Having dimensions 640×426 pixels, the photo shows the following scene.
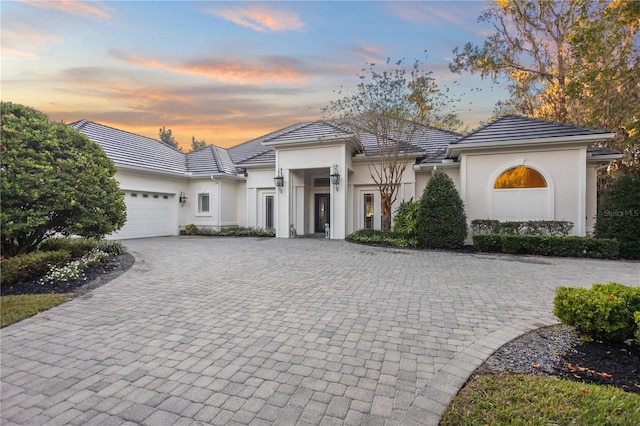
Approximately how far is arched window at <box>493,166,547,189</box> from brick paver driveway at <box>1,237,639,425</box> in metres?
5.23

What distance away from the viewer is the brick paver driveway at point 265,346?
240 cm

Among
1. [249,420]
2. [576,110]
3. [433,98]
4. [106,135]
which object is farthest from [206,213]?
[576,110]

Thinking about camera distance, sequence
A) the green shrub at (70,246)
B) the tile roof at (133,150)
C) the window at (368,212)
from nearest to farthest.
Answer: the green shrub at (70,246) → the tile roof at (133,150) → the window at (368,212)

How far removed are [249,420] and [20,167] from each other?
24.1 feet

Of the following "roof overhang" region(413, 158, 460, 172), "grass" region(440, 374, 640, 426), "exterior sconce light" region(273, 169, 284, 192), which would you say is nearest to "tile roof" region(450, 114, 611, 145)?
"roof overhang" region(413, 158, 460, 172)

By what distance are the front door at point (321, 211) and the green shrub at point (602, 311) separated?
13839mm

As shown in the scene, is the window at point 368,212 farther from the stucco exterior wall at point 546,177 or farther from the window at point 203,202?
the window at point 203,202

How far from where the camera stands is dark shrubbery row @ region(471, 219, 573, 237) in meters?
10.4

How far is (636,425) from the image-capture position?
190 centimetres

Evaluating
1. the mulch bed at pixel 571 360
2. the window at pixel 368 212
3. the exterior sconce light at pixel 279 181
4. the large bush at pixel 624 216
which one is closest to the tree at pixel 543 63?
the large bush at pixel 624 216

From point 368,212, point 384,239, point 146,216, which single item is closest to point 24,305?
point 384,239

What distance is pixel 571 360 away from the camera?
3.06 meters

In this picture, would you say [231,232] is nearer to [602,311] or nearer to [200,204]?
[200,204]

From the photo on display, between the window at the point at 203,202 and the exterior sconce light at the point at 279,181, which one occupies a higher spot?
the exterior sconce light at the point at 279,181
